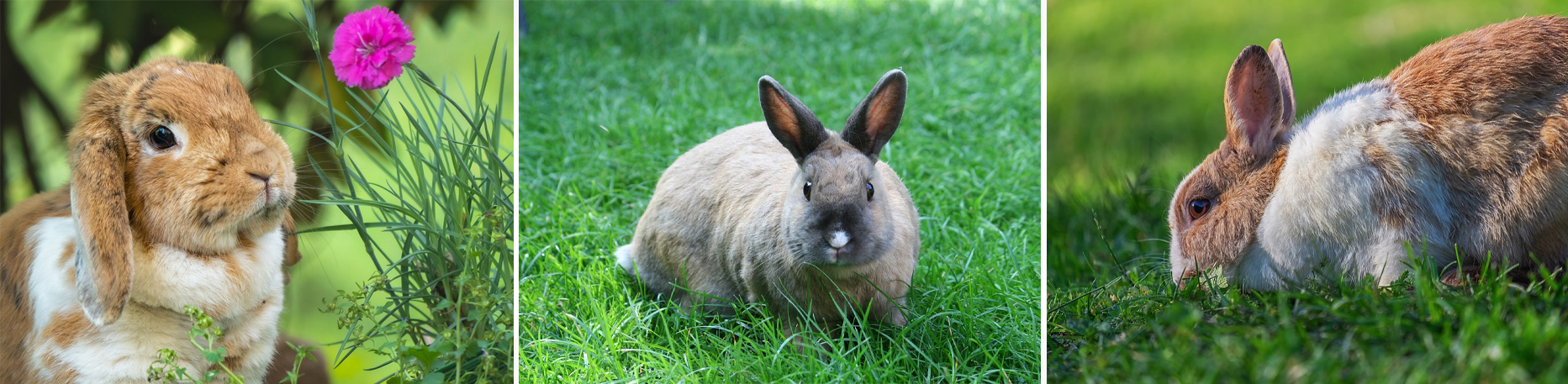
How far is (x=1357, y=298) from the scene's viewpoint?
219cm

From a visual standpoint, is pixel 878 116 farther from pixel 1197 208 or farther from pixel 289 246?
pixel 289 246

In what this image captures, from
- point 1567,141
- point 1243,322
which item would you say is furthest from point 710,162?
point 1567,141

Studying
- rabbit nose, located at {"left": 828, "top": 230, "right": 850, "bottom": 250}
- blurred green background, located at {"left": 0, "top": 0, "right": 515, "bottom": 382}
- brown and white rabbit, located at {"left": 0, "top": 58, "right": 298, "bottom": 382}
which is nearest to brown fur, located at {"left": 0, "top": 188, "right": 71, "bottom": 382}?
brown and white rabbit, located at {"left": 0, "top": 58, "right": 298, "bottom": 382}

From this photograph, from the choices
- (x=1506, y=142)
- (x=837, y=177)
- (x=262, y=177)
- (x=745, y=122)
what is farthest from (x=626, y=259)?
(x=1506, y=142)

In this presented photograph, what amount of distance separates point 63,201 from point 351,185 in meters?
0.64

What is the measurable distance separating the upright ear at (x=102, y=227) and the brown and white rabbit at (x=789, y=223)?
1251 mm

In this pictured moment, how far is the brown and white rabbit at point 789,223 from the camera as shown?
2477mm

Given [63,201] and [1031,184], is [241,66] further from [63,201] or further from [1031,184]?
[1031,184]

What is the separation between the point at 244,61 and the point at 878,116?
65.1 inches

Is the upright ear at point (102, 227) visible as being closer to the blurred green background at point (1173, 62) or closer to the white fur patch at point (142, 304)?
the white fur patch at point (142, 304)

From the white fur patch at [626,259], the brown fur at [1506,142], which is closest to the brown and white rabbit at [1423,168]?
the brown fur at [1506,142]

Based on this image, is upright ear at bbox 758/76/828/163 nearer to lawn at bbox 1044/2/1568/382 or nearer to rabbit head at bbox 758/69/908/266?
rabbit head at bbox 758/69/908/266

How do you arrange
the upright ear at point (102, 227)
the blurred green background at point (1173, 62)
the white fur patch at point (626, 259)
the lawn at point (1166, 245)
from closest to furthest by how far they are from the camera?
the lawn at point (1166, 245) < the upright ear at point (102, 227) < the white fur patch at point (626, 259) < the blurred green background at point (1173, 62)

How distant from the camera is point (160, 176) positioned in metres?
2.40
